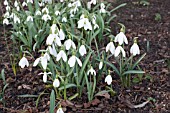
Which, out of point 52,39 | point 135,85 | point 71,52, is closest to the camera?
point 52,39

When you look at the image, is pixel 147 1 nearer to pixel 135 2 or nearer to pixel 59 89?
pixel 135 2

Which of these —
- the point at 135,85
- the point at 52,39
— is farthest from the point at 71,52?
the point at 135,85

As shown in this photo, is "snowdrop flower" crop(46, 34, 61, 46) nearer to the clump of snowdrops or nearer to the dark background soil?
the clump of snowdrops

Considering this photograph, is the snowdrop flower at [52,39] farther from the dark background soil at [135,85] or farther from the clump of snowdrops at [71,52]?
the dark background soil at [135,85]

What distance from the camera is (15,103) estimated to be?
2805 mm

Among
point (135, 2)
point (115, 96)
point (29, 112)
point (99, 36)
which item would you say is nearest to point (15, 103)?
point (29, 112)

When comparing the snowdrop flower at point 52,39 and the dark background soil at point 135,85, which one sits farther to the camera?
the dark background soil at point 135,85

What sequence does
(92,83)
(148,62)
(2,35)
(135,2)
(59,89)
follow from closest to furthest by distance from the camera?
(59,89) → (92,83) → (148,62) → (2,35) → (135,2)

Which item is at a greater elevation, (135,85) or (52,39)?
(52,39)

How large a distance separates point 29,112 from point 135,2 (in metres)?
2.68

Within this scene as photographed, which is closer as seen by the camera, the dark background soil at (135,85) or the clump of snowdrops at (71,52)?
the clump of snowdrops at (71,52)

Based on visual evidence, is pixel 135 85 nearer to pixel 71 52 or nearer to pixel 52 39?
pixel 71 52

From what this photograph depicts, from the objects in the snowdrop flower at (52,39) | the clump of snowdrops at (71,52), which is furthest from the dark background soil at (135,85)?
the snowdrop flower at (52,39)

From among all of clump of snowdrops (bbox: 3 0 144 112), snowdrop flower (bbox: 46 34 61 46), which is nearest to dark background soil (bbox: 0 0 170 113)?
clump of snowdrops (bbox: 3 0 144 112)
